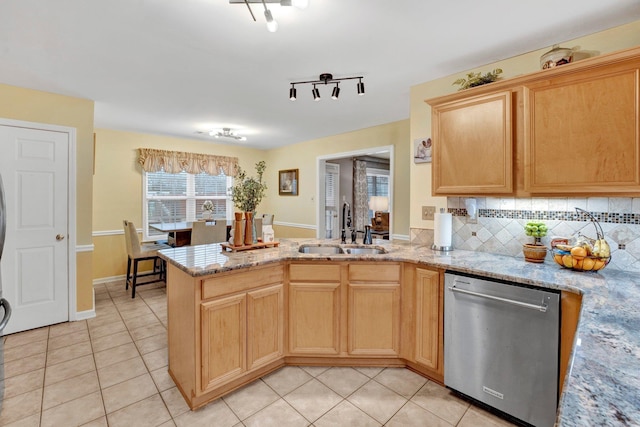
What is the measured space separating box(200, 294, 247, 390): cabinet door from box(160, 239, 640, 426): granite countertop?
262 millimetres

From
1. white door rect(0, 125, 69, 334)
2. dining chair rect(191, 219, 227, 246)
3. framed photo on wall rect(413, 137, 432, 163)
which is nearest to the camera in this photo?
framed photo on wall rect(413, 137, 432, 163)

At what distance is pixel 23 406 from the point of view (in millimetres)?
1920

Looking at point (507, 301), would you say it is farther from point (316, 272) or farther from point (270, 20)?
point (270, 20)

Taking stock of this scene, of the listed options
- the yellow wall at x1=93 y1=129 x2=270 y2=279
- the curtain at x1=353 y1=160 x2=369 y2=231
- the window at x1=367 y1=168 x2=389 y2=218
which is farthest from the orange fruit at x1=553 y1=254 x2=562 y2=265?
→ the yellow wall at x1=93 y1=129 x2=270 y2=279

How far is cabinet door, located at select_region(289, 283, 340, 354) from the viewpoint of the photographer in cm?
230

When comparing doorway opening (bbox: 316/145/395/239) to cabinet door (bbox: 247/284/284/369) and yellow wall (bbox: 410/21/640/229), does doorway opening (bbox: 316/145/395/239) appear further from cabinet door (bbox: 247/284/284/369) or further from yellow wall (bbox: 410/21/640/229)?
cabinet door (bbox: 247/284/284/369)

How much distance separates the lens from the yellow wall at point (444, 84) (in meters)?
1.93

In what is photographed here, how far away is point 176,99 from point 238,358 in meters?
2.76

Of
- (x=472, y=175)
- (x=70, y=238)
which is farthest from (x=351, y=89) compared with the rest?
(x=70, y=238)

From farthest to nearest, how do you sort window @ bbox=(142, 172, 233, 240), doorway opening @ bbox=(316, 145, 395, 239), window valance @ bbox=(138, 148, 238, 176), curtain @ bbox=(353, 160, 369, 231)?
1. curtain @ bbox=(353, 160, 369, 231)
2. doorway opening @ bbox=(316, 145, 395, 239)
3. window @ bbox=(142, 172, 233, 240)
4. window valance @ bbox=(138, 148, 238, 176)

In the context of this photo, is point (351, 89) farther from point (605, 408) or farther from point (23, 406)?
point (23, 406)

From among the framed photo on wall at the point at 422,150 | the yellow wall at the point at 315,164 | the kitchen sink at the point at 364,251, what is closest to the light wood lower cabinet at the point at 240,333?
the kitchen sink at the point at 364,251

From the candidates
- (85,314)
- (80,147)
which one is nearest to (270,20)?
(80,147)

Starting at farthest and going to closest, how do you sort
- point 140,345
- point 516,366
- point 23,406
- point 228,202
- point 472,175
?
point 228,202 → point 140,345 → point 472,175 → point 23,406 → point 516,366
